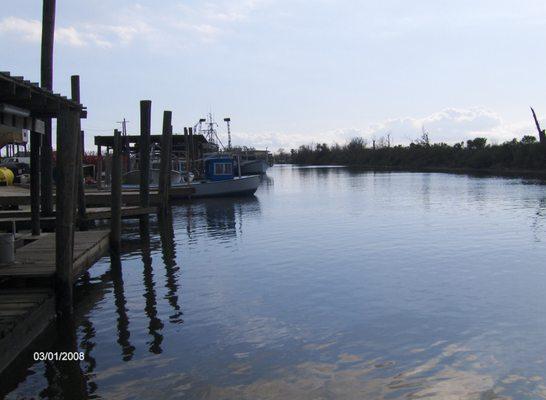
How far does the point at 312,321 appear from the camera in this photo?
8852 mm

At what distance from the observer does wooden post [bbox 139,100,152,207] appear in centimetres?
2086

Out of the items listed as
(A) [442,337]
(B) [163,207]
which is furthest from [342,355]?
(B) [163,207]

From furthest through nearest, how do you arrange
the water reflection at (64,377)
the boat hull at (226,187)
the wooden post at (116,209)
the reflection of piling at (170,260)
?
the boat hull at (226,187)
the wooden post at (116,209)
the reflection of piling at (170,260)
the water reflection at (64,377)

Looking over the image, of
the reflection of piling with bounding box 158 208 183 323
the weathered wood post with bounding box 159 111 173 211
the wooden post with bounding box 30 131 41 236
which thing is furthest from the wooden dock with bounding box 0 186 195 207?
the wooden post with bounding box 30 131 41 236

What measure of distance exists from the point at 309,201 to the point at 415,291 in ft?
72.3

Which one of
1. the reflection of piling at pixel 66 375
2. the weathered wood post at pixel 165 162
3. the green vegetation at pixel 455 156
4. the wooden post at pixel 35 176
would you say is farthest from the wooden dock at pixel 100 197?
the green vegetation at pixel 455 156

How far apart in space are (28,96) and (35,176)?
5.45m

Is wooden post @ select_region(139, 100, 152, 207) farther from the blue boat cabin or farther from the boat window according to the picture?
the boat window

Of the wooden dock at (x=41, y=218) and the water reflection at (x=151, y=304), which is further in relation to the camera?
the wooden dock at (x=41, y=218)

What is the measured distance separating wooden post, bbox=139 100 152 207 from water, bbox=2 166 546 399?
11.3ft

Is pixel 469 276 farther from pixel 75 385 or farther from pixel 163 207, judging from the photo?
pixel 163 207

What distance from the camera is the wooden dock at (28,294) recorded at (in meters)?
6.80

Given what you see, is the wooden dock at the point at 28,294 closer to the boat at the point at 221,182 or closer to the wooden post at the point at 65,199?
the wooden post at the point at 65,199

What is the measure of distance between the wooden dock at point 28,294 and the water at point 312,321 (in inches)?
14.3
